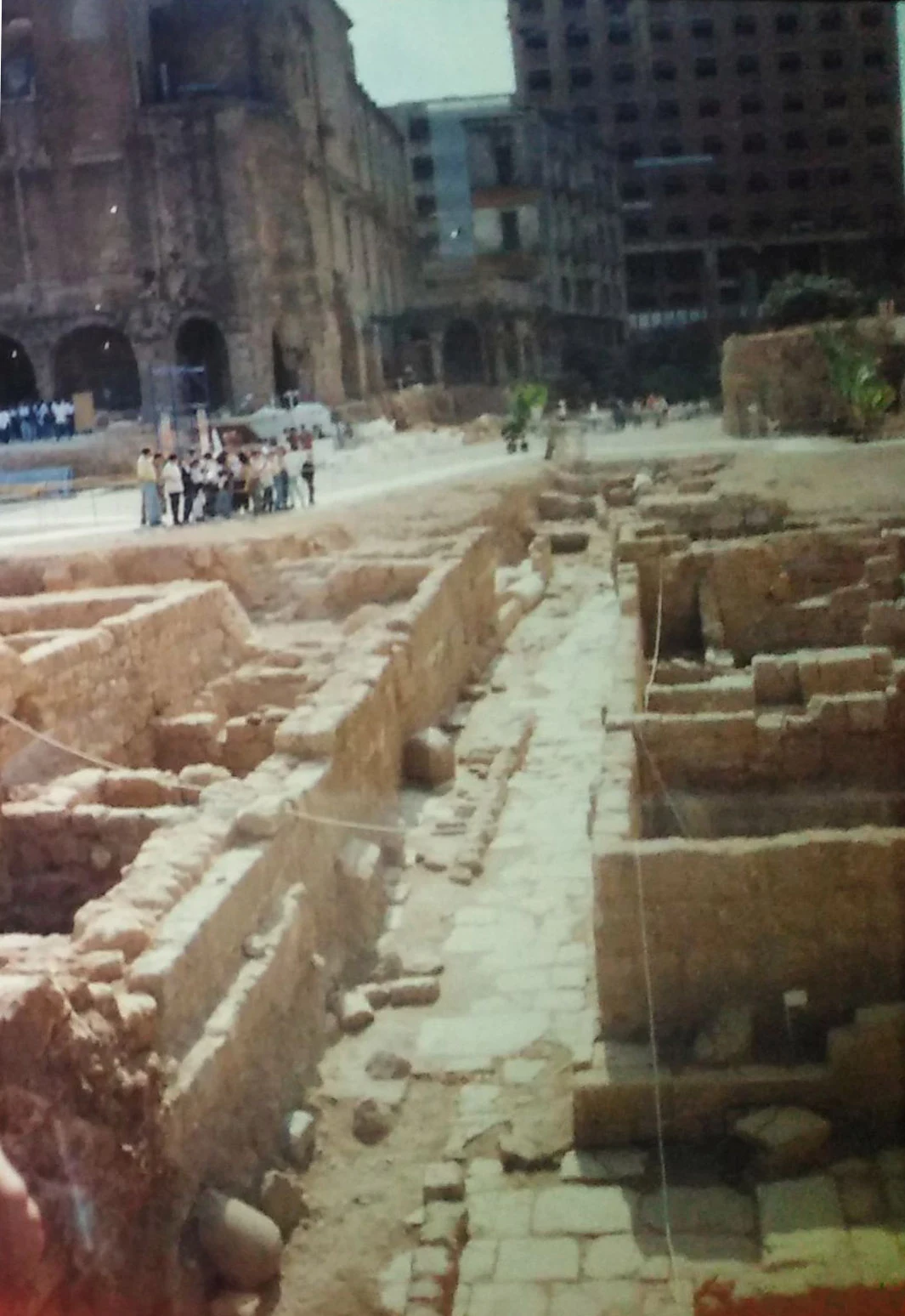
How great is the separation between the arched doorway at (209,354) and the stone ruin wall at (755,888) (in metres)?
30.9

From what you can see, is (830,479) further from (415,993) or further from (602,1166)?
(602,1166)

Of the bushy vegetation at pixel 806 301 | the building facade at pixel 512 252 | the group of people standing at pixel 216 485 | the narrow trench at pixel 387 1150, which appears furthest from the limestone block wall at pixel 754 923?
the building facade at pixel 512 252

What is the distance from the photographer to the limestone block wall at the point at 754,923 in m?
6.75

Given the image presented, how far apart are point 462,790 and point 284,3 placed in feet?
121

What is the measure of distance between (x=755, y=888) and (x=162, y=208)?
3617 centimetres

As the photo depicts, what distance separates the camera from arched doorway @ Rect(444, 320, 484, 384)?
49312 mm

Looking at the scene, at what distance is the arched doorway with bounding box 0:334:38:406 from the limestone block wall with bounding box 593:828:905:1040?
36537 millimetres

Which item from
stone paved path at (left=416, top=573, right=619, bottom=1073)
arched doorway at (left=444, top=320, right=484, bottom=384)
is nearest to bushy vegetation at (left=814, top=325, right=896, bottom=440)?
stone paved path at (left=416, top=573, right=619, bottom=1073)

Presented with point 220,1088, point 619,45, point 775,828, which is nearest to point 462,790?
point 775,828

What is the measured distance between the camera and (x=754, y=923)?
6.84 metres

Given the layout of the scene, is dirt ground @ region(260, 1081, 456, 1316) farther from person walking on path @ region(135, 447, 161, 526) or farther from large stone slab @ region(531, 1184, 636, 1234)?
person walking on path @ region(135, 447, 161, 526)

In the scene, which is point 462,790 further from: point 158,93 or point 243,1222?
point 158,93

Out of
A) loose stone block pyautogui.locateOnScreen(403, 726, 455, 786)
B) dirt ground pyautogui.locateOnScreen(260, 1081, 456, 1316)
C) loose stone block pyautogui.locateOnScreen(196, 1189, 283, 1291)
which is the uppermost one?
loose stone block pyautogui.locateOnScreen(403, 726, 455, 786)

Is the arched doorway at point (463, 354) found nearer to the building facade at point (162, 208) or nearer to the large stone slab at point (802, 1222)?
the building facade at point (162, 208)
